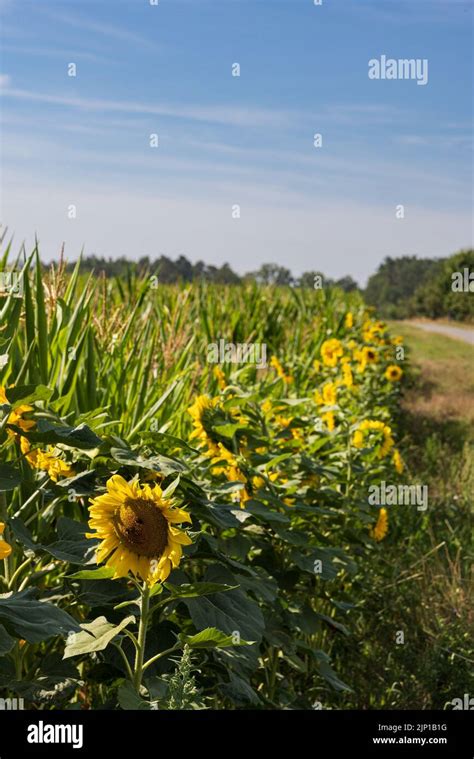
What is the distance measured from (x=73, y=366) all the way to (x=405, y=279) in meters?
83.9

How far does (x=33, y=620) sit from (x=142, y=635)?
256mm

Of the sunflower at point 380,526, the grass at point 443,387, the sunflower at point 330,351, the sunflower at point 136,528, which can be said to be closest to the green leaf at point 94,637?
the sunflower at point 136,528

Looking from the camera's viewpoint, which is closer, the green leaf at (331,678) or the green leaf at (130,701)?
the green leaf at (130,701)

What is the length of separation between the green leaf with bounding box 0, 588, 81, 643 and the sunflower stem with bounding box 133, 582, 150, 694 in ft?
0.56

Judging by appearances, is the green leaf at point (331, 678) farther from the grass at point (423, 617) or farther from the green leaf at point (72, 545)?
the green leaf at point (72, 545)

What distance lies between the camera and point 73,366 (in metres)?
2.88

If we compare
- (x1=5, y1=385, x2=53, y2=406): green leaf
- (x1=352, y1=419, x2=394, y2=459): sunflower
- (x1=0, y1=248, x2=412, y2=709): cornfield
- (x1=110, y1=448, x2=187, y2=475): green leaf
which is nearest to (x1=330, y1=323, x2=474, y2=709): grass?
(x1=0, y1=248, x2=412, y2=709): cornfield

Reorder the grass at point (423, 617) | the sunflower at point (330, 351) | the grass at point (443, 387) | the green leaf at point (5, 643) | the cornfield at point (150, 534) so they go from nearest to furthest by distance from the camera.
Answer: the green leaf at point (5, 643) < the cornfield at point (150, 534) < the grass at point (423, 617) < the sunflower at point (330, 351) < the grass at point (443, 387)

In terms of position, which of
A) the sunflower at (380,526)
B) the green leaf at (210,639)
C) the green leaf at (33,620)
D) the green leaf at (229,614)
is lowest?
the sunflower at (380,526)

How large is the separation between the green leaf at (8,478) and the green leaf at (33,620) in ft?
0.80

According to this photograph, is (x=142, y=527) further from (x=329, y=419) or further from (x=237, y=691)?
(x=329, y=419)

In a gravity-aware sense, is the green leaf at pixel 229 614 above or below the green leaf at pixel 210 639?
below

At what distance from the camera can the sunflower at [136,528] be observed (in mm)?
1609

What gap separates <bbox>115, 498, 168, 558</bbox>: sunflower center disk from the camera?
1619 mm
